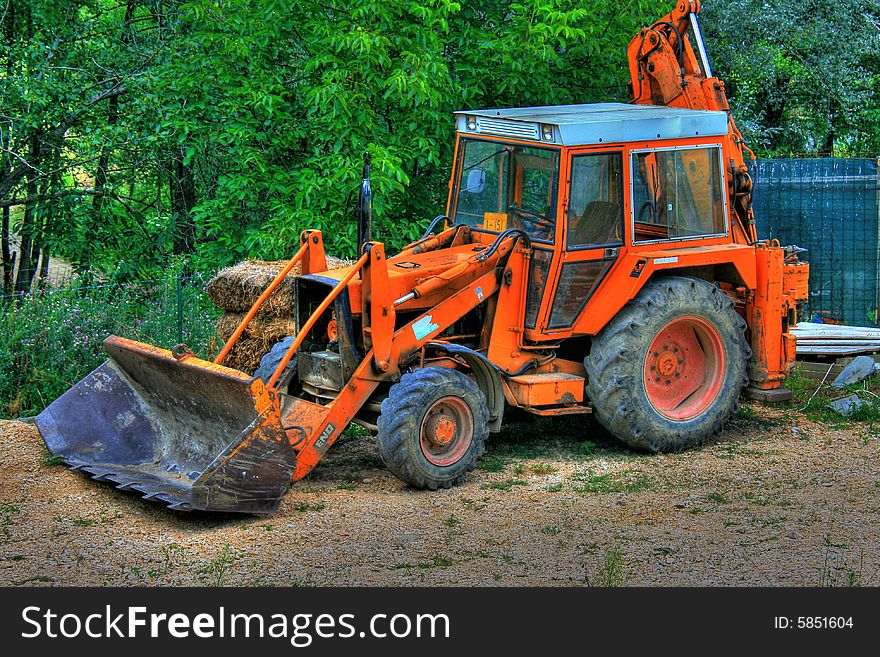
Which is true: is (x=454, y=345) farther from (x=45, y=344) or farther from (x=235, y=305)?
(x=45, y=344)

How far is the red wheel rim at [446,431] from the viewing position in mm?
8164

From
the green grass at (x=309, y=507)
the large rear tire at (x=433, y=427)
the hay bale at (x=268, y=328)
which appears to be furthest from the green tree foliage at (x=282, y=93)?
the green grass at (x=309, y=507)

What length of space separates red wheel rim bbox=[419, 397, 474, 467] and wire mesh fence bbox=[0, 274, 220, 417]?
3544 mm

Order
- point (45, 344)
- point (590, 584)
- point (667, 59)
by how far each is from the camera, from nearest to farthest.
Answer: point (590, 584)
point (667, 59)
point (45, 344)

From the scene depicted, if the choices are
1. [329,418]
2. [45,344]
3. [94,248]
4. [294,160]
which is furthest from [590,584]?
[94,248]

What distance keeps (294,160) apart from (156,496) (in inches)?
223

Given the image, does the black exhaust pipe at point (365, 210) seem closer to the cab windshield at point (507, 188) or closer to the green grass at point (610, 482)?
the cab windshield at point (507, 188)

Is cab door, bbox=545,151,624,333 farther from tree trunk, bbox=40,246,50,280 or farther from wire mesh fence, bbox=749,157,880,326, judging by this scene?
tree trunk, bbox=40,246,50,280

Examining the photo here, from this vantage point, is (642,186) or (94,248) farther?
(94,248)

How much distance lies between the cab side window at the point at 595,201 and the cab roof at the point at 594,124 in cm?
17

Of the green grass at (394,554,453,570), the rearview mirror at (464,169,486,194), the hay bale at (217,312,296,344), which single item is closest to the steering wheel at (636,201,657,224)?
the rearview mirror at (464,169,486,194)

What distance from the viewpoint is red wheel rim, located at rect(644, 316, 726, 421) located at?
9.33 metres

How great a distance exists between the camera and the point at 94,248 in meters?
13.9

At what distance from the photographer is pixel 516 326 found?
8.89 meters
